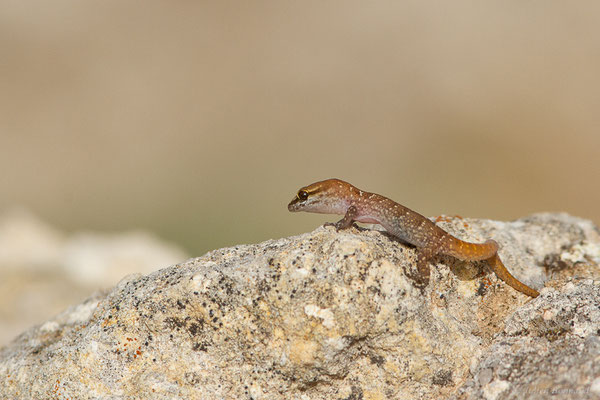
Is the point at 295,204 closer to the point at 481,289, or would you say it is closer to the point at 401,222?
the point at 401,222

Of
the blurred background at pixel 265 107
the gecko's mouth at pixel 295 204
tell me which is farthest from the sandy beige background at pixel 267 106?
the gecko's mouth at pixel 295 204

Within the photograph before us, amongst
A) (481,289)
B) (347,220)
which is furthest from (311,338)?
(481,289)

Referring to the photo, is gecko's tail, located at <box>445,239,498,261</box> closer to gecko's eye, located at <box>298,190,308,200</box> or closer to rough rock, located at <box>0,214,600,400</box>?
rough rock, located at <box>0,214,600,400</box>

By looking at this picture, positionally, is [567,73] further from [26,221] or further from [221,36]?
[26,221]

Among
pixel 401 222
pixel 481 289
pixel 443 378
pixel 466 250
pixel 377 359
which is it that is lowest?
pixel 443 378

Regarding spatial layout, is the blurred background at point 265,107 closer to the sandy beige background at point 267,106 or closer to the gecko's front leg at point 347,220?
the sandy beige background at point 267,106

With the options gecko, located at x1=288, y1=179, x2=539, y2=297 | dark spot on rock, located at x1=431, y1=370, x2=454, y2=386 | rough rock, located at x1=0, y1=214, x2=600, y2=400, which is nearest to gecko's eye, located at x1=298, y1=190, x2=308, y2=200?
gecko, located at x1=288, y1=179, x2=539, y2=297
